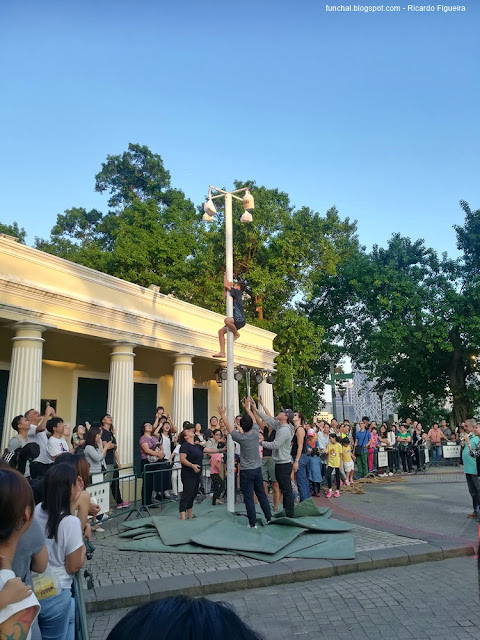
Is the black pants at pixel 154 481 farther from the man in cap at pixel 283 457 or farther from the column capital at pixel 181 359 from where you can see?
the column capital at pixel 181 359

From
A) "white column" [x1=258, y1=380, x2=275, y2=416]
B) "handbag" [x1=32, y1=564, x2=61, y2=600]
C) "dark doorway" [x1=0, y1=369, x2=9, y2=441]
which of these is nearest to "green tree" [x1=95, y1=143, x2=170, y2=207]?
"white column" [x1=258, y1=380, x2=275, y2=416]

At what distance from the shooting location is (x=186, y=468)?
8781mm

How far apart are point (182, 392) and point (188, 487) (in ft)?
26.6

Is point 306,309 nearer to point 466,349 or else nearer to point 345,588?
point 466,349

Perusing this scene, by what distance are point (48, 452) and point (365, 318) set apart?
26201mm

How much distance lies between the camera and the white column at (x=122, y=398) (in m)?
13.8

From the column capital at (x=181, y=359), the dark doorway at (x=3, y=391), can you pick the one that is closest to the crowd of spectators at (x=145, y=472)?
the column capital at (x=181, y=359)

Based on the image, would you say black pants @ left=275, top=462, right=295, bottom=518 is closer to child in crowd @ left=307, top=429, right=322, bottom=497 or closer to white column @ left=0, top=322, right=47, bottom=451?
child in crowd @ left=307, top=429, right=322, bottom=497

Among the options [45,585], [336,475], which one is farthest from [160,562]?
[336,475]

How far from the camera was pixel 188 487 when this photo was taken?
8.69m

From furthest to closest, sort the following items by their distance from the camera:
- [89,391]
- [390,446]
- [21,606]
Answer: [390,446] → [89,391] → [21,606]

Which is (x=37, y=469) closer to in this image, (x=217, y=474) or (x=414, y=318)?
(x=217, y=474)

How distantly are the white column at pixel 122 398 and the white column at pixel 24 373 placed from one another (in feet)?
9.56

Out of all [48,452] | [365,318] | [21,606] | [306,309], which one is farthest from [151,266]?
[21,606]
